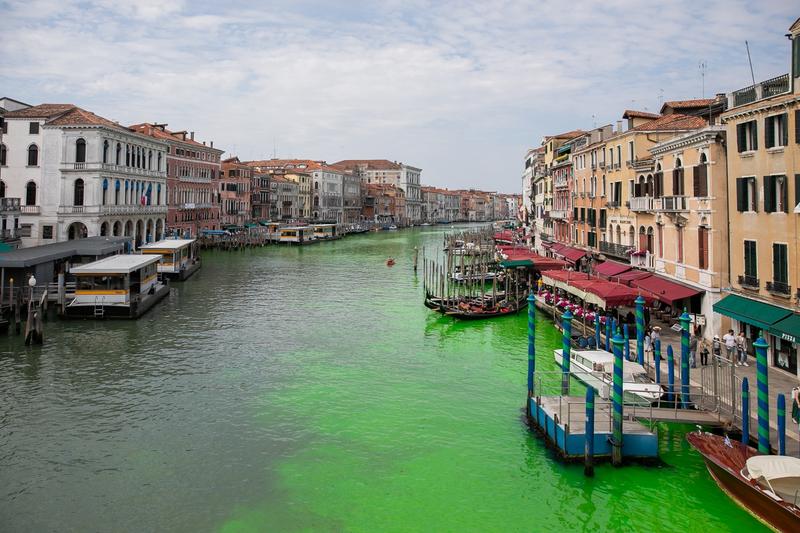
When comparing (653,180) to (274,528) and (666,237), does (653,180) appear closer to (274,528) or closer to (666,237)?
(666,237)

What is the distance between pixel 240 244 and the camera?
59.7 m

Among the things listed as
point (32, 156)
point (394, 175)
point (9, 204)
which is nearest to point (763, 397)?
point (9, 204)

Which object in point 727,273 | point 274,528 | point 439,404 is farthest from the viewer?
point 727,273

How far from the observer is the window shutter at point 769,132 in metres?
13.8

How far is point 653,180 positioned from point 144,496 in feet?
61.2

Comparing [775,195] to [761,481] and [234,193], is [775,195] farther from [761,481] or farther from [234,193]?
[234,193]

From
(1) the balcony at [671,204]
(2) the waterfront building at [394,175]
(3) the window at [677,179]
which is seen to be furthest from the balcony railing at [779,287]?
(2) the waterfront building at [394,175]

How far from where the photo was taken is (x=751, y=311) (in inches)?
558

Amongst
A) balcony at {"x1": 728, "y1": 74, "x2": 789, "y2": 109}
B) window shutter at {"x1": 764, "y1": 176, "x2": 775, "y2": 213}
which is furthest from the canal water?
balcony at {"x1": 728, "y1": 74, "x2": 789, "y2": 109}

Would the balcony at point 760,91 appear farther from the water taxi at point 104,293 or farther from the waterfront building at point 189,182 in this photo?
the waterfront building at point 189,182

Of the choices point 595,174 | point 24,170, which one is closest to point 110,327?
point 24,170

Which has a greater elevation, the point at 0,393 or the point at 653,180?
the point at 653,180

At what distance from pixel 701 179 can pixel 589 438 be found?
33.1ft

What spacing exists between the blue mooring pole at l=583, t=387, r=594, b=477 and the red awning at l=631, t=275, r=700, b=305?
8593 millimetres
